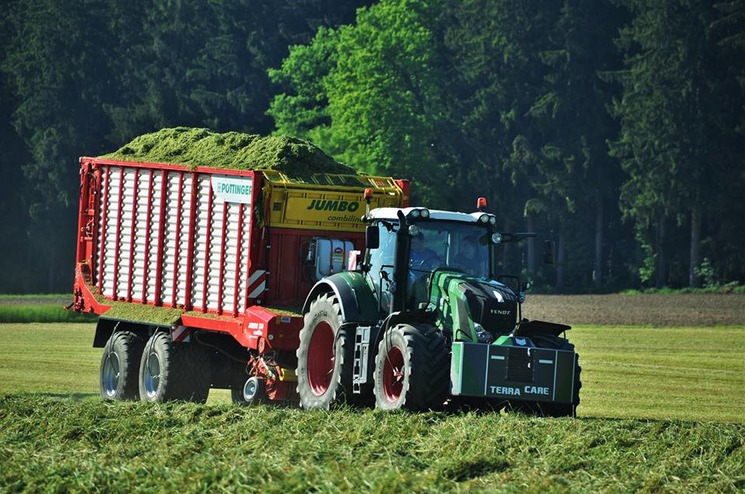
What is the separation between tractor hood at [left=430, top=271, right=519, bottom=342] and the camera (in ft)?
53.9

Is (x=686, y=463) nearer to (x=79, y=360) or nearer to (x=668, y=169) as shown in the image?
(x=79, y=360)

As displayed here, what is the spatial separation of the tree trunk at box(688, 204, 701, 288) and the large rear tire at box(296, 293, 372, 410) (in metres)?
43.3

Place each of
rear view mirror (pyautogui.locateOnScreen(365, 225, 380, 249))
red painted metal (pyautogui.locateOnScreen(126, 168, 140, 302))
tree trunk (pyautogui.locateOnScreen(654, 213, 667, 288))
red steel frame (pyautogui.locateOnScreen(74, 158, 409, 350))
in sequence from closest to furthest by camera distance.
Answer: rear view mirror (pyautogui.locateOnScreen(365, 225, 380, 249))
red steel frame (pyautogui.locateOnScreen(74, 158, 409, 350))
red painted metal (pyautogui.locateOnScreen(126, 168, 140, 302))
tree trunk (pyautogui.locateOnScreen(654, 213, 667, 288))

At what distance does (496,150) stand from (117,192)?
157 ft

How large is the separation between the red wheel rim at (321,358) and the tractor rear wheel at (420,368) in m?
1.83

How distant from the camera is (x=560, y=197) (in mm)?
66688

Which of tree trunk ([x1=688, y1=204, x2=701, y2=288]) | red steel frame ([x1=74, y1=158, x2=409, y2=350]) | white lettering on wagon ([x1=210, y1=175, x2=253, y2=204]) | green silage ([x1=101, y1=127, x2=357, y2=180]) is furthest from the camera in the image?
tree trunk ([x1=688, y1=204, x2=701, y2=288])

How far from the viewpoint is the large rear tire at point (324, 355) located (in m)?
17.2

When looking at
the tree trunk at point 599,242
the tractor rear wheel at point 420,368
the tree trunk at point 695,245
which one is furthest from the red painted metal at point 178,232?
the tree trunk at point 599,242

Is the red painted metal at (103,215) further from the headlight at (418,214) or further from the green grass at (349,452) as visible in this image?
the headlight at (418,214)

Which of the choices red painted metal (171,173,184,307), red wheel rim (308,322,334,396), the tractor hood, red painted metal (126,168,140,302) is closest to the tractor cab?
the tractor hood

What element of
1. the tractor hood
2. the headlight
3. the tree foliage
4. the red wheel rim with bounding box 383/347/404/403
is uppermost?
the tree foliage

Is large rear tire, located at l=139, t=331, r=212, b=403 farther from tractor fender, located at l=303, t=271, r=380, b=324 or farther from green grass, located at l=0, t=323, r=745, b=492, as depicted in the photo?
tractor fender, located at l=303, t=271, r=380, b=324

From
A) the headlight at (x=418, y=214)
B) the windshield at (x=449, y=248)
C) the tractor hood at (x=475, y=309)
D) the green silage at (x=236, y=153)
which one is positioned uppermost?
the green silage at (x=236, y=153)
